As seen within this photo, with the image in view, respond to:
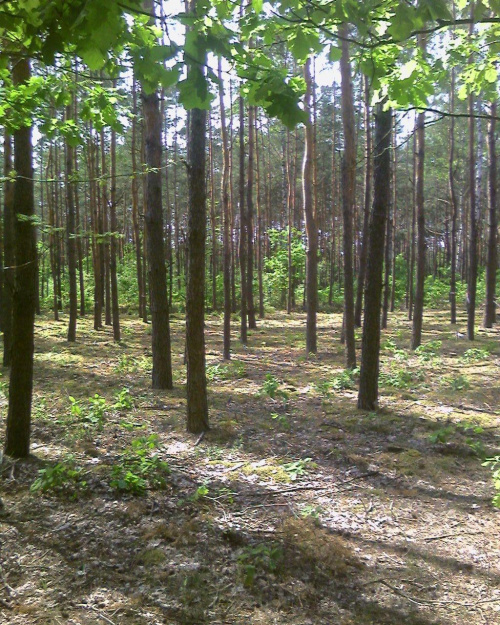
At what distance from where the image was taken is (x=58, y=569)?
3.52m

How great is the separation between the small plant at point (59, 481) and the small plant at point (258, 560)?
5.96 feet

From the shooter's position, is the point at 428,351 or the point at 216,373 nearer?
the point at 216,373

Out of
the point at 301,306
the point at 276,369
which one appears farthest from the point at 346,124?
the point at 301,306

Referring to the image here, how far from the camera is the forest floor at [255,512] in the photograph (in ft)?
10.9

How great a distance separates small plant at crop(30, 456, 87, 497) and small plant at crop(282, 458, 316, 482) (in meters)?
2.27

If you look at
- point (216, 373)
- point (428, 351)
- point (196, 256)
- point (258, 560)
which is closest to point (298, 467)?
point (258, 560)

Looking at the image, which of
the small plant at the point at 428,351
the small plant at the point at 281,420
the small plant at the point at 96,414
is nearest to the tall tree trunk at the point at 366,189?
the small plant at the point at 428,351

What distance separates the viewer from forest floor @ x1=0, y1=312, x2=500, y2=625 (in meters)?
3.31

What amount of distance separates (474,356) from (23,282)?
10.6m

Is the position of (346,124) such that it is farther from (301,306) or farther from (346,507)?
(301,306)

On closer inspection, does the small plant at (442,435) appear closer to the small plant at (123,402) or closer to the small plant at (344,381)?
the small plant at (344,381)

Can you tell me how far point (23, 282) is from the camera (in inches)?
185

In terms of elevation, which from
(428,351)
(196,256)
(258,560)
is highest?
(196,256)

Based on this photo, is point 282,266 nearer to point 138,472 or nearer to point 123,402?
point 123,402
